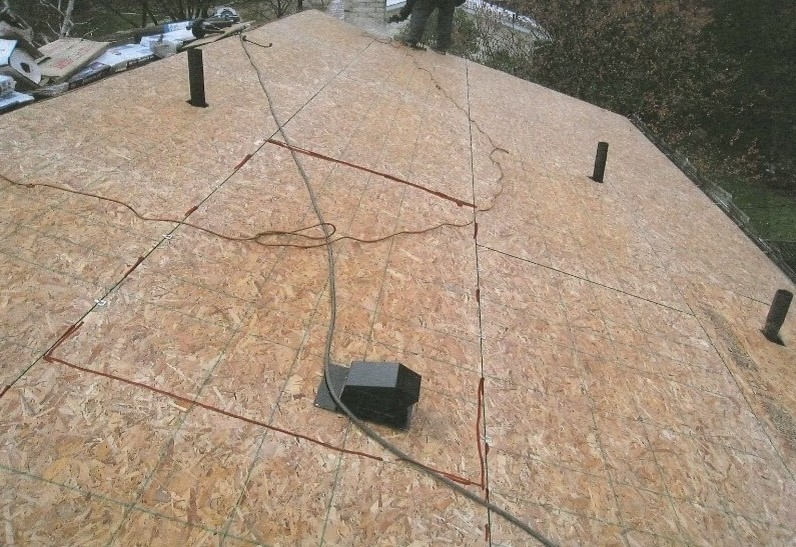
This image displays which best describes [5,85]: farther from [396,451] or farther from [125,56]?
[396,451]

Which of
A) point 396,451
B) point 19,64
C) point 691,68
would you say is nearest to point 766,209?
point 691,68

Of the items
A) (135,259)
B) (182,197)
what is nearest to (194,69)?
(182,197)

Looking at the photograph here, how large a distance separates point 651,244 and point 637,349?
1769mm

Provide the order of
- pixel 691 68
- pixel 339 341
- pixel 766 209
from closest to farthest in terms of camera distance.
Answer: pixel 339 341
pixel 766 209
pixel 691 68

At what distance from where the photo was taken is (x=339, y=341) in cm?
267

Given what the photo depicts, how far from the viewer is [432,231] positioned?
3725mm

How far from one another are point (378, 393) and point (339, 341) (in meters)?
0.55

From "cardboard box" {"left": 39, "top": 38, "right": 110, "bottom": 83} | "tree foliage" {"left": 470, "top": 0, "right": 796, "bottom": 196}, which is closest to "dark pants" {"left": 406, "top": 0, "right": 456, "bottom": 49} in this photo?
"cardboard box" {"left": 39, "top": 38, "right": 110, "bottom": 83}

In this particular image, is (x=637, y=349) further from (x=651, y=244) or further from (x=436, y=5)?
(x=436, y=5)

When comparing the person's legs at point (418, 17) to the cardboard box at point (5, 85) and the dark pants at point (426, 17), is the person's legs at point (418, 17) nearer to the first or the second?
the dark pants at point (426, 17)

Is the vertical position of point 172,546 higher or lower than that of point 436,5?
lower

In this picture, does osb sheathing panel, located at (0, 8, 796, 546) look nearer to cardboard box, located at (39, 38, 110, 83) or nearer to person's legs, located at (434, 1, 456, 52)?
cardboard box, located at (39, 38, 110, 83)

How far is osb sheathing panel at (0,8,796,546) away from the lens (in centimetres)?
196

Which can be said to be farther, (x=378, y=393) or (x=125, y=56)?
(x=125, y=56)
